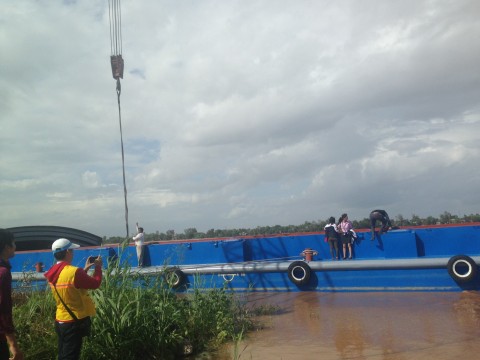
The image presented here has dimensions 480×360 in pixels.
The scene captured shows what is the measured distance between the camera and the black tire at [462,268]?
9.70 metres

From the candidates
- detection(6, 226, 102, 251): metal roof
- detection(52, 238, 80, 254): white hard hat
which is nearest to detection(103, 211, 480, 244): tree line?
detection(6, 226, 102, 251): metal roof

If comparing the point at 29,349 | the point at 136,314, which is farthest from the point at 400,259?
the point at 29,349

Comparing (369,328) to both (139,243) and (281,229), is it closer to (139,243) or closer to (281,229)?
(139,243)

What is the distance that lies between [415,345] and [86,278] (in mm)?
4593

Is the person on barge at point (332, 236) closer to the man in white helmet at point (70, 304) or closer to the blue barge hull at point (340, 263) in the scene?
the blue barge hull at point (340, 263)

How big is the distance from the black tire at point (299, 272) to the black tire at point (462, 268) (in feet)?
10.5

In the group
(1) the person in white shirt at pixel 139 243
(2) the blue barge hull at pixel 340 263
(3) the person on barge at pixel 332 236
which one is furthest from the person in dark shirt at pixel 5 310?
(1) the person in white shirt at pixel 139 243

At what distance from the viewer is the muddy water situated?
6.04 m

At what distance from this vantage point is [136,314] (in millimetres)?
5539

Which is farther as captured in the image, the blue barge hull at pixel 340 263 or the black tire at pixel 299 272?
the black tire at pixel 299 272

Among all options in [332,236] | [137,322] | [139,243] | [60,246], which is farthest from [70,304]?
[139,243]

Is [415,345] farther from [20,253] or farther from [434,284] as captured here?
[20,253]

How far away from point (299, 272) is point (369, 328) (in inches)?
158

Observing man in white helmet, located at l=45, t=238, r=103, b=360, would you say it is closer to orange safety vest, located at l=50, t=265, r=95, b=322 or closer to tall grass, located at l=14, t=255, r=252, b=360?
orange safety vest, located at l=50, t=265, r=95, b=322
